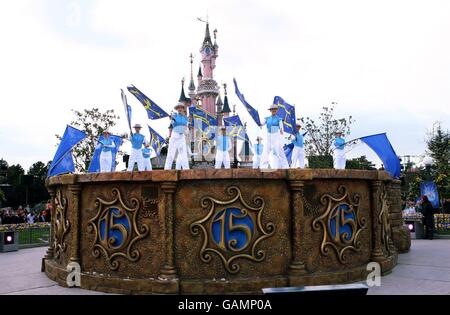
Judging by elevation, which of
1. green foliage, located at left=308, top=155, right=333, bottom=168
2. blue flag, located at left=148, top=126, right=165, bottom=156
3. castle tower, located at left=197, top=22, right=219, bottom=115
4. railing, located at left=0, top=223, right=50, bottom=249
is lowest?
railing, located at left=0, top=223, right=50, bottom=249

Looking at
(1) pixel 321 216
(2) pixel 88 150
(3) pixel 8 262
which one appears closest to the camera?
(1) pixel 321 216

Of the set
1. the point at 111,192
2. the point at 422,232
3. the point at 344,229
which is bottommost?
the point at 422,232

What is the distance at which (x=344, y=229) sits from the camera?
6.93 m

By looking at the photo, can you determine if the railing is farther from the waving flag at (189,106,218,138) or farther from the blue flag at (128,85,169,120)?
the waving flag at (189,106,218,138)

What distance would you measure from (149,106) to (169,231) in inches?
277

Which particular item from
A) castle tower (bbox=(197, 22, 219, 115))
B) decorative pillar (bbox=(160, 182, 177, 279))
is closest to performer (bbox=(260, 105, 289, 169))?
decorative pillar (bbox=(160, 182, 177, 279))

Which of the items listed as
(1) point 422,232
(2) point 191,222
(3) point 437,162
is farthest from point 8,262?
(3) point 437,162

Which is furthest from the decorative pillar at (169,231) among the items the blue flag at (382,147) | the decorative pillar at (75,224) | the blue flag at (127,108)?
the blue flag at (382,147)

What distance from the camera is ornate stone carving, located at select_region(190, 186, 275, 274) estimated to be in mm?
6172

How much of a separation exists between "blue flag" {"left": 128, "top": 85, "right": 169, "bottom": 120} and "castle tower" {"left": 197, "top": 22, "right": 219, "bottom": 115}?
139ft

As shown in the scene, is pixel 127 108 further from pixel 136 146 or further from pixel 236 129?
pixel 236 129
